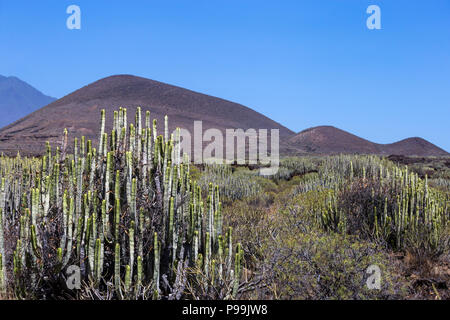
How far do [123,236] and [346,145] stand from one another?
66.8m

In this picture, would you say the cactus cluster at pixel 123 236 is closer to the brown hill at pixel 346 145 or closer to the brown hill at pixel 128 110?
the brown hill at pixel 128 110

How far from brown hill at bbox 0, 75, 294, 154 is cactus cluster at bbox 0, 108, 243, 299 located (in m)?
43.7

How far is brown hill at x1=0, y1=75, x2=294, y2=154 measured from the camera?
51.0 metres

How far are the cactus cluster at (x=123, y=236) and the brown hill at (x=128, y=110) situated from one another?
43.7 meters

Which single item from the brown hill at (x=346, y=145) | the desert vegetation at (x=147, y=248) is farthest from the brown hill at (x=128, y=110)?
the desert vegetation at (x=147, y=248)

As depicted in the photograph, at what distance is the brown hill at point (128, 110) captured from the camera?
167ft

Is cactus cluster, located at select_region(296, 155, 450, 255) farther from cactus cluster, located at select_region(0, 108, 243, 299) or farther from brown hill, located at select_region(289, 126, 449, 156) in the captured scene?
brown hill, located at select_region(289, 126, 449, 156)

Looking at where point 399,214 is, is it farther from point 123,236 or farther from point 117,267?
point 117,267

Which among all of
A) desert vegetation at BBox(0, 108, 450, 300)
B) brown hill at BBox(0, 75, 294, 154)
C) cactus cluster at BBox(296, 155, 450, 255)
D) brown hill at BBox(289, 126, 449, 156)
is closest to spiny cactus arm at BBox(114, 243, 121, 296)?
desert vegetation at BBox(0, 108, 450, 300)

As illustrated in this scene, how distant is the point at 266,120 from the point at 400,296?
8050cm

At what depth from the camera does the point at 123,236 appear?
133 inches
